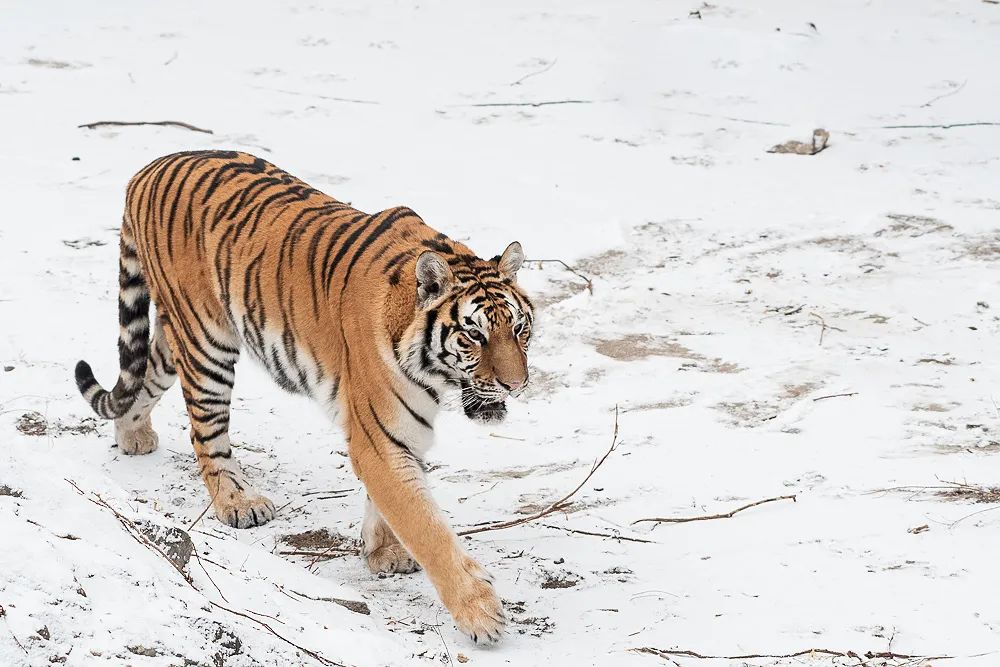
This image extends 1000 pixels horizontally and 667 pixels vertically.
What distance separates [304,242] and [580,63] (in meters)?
5.89

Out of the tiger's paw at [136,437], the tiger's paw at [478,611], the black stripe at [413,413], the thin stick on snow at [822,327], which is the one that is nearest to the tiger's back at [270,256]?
the black stripe at [413,413]

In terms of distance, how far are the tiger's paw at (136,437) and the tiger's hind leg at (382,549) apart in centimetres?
134

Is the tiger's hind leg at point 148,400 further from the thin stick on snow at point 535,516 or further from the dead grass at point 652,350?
the dead grass at point 652,350

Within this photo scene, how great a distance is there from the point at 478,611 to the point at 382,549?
2.46 feet

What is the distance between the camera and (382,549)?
4.21 m

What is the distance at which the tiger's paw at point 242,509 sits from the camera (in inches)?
181

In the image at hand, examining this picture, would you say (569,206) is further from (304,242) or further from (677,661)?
(677,661)

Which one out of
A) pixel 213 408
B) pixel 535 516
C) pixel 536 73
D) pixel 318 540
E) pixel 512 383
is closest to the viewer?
pixel 512 383

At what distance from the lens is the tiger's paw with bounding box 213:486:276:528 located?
15.1 ft

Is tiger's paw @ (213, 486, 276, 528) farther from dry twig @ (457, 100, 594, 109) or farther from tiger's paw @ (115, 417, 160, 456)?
dry twig @ (457, 100, 594, 109)

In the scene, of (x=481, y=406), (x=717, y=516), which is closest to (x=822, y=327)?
(x=717, y=516)

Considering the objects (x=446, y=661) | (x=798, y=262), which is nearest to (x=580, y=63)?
(x=798, y=262)

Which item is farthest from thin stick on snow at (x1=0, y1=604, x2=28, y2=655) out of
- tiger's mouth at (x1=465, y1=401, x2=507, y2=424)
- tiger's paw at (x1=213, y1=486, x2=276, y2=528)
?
tiger's paw at (x1=213, y1=486, x2=276, y2=528)

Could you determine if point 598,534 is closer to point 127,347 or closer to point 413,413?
point 413,413
